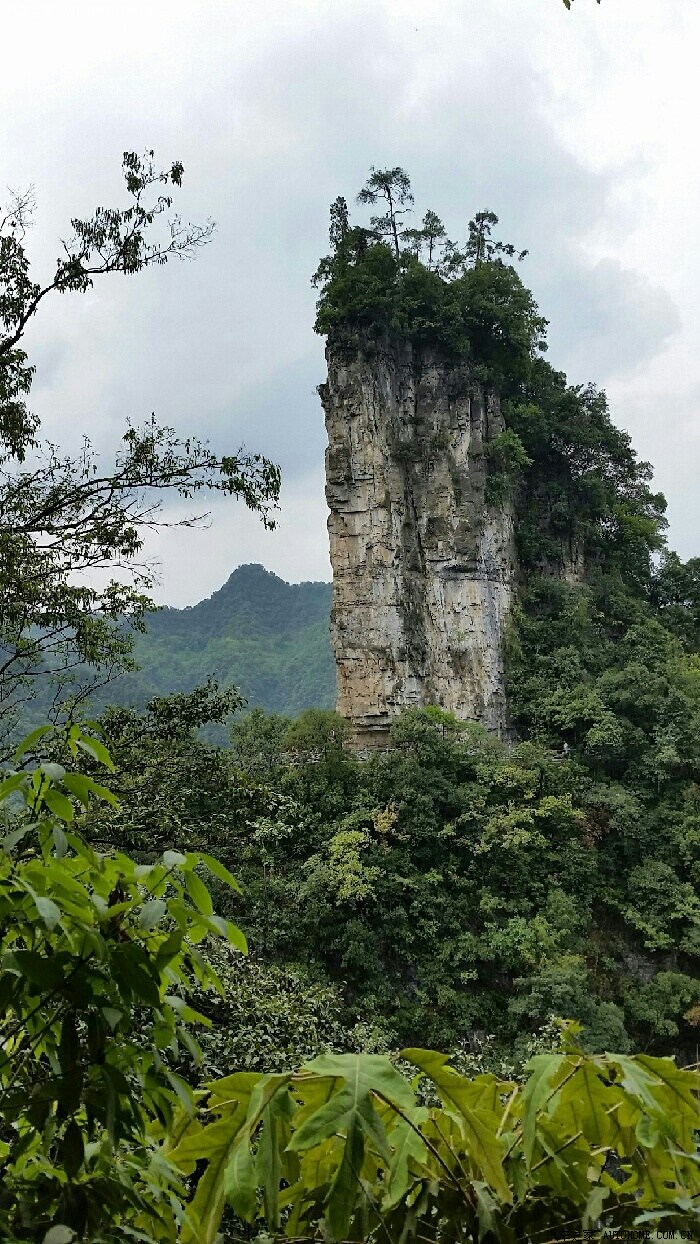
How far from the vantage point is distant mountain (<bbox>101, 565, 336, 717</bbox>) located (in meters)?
33.9

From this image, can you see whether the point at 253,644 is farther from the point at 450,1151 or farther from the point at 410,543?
the point at 450,1151

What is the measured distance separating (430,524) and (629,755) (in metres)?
5.23

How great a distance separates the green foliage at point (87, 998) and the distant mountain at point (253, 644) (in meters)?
28.3

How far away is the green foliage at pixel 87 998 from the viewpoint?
0.58 m

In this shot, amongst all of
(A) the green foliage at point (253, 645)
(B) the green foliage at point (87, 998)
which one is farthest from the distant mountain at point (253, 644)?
(B) the green foliage at point (87, 998)

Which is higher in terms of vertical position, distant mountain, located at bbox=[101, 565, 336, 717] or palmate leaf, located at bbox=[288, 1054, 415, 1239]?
distant mountain, located at bbox=[101, 565, 336, 717]

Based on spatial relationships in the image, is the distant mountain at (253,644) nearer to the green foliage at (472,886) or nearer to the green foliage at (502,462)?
the green foliage at (502,462)

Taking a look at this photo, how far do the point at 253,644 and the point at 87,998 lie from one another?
37.4m

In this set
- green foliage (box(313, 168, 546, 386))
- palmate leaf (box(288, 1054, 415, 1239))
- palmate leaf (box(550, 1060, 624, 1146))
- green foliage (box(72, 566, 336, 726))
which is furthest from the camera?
green foliage (box(72, 566, 336, 726))

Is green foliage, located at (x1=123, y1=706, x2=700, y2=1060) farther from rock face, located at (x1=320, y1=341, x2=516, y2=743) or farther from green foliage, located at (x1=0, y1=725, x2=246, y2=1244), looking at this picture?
green foliage, located at (x1=0, y1=725, x2=246, y2=1244)

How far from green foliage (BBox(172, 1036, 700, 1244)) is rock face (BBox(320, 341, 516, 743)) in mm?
14657

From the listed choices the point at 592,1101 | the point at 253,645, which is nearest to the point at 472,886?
the point at 592,1101

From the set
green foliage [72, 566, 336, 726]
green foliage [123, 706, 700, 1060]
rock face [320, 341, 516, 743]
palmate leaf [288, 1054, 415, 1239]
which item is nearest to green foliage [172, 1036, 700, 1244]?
palmate leaf [288, 1054, 415, 1239]

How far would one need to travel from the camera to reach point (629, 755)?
562 inches
